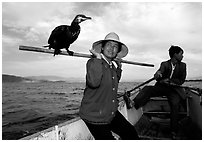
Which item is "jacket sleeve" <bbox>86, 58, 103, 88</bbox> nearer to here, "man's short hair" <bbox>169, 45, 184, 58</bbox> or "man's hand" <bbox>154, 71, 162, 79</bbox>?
"man's hand" <bbox>154, 71, 162, 79</bbox>

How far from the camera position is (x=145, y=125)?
5391mm

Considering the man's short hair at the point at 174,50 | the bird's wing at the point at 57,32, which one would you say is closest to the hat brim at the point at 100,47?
the bird's wing at the point at 57,32

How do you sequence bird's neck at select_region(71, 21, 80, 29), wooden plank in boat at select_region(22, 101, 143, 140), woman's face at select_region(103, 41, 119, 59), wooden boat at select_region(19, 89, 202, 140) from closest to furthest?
1. wooden plank in boat at select_region(22, 101, 143, 140)
2. woman's face at select_region(103, 41, 119, 59)
3. wooden boat at select_region(19, 89, 202, 140)
4. bird's neck at select_region(71, 21, 80, 29)

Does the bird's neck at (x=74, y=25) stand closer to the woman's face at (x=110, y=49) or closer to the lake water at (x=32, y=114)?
the woman's face at (x=110, y=49)

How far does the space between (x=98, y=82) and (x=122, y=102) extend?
2.80 metres

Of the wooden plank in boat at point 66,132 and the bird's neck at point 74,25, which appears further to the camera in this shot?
the bird's neck at point 74,25

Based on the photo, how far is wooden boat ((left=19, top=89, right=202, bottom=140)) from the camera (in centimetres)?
307

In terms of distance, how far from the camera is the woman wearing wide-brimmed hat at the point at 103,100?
2.54 meters

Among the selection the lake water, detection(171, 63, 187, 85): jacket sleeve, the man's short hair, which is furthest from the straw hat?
the lake water

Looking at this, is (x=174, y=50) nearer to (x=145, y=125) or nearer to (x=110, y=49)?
(x=145, y=125)

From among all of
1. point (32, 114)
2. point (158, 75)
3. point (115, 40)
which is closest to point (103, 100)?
point (115, 40)

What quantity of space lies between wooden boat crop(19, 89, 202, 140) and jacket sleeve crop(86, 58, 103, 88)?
0.94m

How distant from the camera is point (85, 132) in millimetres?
3514

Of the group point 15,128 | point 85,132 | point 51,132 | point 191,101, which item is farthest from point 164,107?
point 15,128
